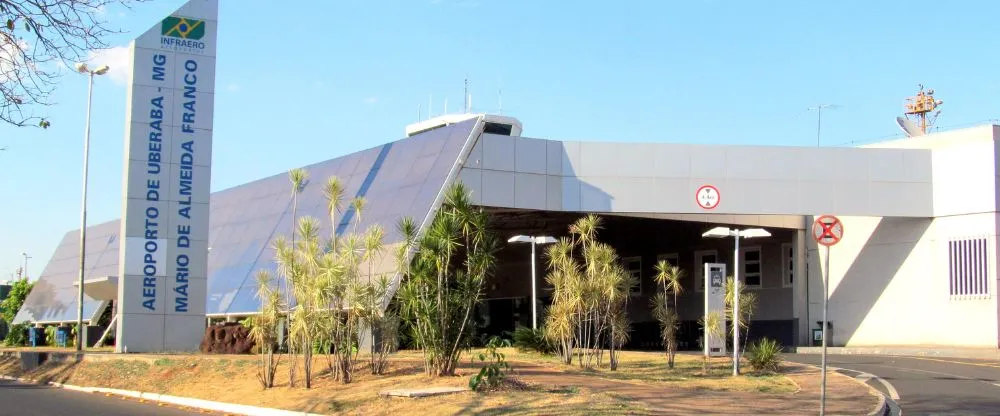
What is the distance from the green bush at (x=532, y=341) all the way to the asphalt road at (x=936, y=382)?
7.42 meters

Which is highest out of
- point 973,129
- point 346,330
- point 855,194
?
point 973,129

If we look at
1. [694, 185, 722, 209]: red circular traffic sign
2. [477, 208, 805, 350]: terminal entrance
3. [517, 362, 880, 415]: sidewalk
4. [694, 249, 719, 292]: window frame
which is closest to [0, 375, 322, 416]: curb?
→ [517, 362, 880, 415]: sidewalk

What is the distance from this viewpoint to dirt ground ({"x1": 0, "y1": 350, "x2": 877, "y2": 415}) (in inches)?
600

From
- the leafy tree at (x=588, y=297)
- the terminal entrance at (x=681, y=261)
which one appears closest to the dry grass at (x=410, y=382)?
the leafy tree at (x=588, y=297)

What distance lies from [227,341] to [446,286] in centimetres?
1062

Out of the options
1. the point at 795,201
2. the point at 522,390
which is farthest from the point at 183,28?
the point at 795,201

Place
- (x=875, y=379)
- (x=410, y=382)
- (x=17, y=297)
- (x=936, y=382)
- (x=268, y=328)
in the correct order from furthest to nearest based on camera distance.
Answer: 1. (x=17, y=297)
2. (x=875, y=379)
3. (x=936, y=382)
4. (x=268, y=328)
5. (x=410, y=382)

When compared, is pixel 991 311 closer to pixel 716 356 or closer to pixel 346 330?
pixel 716 356

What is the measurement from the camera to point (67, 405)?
18.7m

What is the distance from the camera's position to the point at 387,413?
1519 centimetres

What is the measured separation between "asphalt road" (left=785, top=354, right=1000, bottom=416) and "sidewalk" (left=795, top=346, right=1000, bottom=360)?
1.38m

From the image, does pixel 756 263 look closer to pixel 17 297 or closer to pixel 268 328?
pixel 268 328

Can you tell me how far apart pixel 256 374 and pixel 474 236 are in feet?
18.0

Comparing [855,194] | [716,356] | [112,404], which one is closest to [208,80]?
[112,404]
